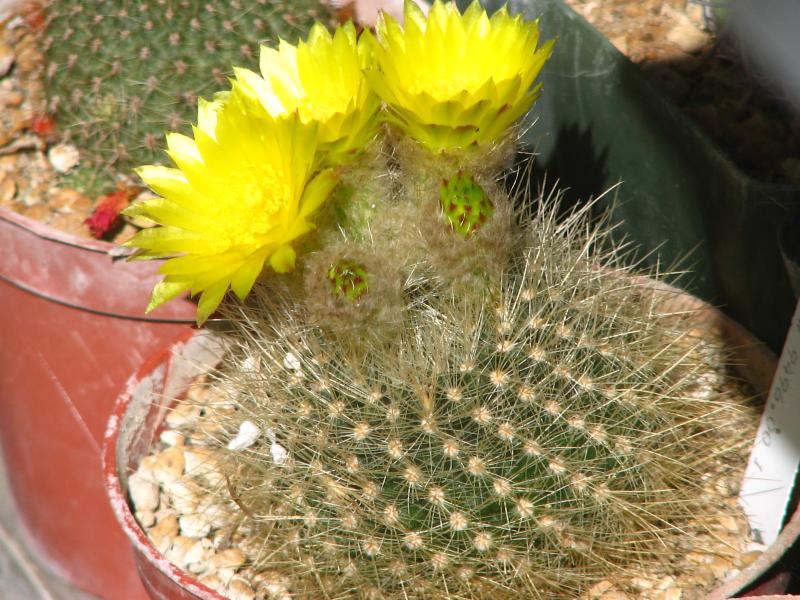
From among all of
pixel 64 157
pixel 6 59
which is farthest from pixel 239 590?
pixel 6 59

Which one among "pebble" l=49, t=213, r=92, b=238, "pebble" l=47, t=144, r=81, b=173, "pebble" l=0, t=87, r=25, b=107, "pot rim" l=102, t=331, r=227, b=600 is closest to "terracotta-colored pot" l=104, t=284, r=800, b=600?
"pot rim" l=102, t=331, r=227, b=600

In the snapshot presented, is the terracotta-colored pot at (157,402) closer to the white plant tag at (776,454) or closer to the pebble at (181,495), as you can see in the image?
the pebble at (181,495)

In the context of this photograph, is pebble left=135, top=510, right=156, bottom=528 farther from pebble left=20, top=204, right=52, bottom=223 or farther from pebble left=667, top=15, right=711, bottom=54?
pebble left=667, top=15, right=711, bottom=54

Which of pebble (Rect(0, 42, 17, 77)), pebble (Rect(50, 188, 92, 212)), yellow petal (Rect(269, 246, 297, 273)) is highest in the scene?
yellow petal (Rect(269, 246, 297, 273))

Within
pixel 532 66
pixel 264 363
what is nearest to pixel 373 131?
pixel 532 66

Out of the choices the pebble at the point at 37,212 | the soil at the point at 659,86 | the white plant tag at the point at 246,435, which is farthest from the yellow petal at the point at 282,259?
the pebble at the point at 37,212

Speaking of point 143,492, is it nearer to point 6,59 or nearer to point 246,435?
point 246,435
